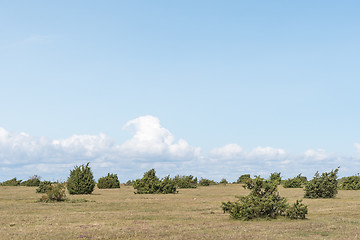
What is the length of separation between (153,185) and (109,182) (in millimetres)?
19862

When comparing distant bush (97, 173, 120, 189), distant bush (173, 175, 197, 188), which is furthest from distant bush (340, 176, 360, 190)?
distant bush (97, 173, 120, 189)

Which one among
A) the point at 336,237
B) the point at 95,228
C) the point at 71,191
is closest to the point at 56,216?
the point at 95,228

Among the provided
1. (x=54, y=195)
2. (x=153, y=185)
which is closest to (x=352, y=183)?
(x=153, y=185)

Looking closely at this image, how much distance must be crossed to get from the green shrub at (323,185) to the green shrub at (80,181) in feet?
79.7

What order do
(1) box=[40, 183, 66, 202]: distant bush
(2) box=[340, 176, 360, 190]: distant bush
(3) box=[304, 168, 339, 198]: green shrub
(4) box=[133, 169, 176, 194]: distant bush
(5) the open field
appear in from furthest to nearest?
(2) box=[340, 176, 360, 190]: distant bush < (4) box=[133, 169, 176, 194]: distant bush < (3) box=[304, 168, 339, 198]: green shrub < (1) box=[40, 183, 66, 202]: distant bush < (5) the open field

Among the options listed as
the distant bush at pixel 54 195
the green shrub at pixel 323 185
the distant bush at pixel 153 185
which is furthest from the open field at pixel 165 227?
the distant bush at pixel 153 185

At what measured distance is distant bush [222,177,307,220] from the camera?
74.2ft

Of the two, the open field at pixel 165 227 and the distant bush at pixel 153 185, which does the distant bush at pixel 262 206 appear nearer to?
the open field at pixel 165 227

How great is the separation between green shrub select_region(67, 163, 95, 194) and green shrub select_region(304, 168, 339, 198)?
79.7 feet

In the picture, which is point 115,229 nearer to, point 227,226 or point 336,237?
point 227,226

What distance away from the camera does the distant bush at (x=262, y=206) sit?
22625mm

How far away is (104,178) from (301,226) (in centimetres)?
5282

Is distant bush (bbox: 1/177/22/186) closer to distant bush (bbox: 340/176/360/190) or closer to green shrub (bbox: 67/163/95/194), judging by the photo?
green shrub (bbox: 67/163/95/194)

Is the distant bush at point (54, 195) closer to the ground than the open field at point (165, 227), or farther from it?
farther from it
